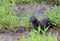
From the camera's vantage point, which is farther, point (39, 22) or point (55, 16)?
point (55, 16)

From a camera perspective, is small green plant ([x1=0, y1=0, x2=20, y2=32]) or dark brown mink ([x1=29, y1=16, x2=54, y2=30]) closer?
dark brown mink ([x1=29, y1=16, x2=54, y2=30])

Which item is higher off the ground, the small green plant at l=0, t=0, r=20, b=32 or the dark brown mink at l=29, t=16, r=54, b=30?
the dark brown mink at l=29, t=16, r=54, b=30

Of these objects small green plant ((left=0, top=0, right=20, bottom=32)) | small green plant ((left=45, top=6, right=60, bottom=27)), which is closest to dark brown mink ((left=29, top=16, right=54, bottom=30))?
small green plant ((left=45, top=6, right=60, bottom=27))

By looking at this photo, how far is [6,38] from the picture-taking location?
11.2 feet

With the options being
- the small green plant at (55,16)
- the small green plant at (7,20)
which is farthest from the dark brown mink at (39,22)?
the small green plant at (7,20)

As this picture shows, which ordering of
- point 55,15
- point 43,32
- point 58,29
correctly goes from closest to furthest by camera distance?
point 43,32, point 58,29, point 55,15

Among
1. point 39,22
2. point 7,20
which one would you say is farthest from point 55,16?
point 7,20

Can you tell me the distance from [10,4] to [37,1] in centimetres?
72

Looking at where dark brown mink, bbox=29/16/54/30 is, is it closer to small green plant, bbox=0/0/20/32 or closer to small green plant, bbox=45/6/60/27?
small green plant, bbox=45/6/60/27

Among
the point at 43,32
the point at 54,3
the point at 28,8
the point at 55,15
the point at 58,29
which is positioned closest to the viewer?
the point at 43,32

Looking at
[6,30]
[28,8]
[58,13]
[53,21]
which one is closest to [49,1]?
[28,8]

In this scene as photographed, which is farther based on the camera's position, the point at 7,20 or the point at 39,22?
the point at 7,20

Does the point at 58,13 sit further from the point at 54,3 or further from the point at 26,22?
the point at 54,3

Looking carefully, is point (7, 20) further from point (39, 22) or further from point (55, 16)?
point (55, 16)
